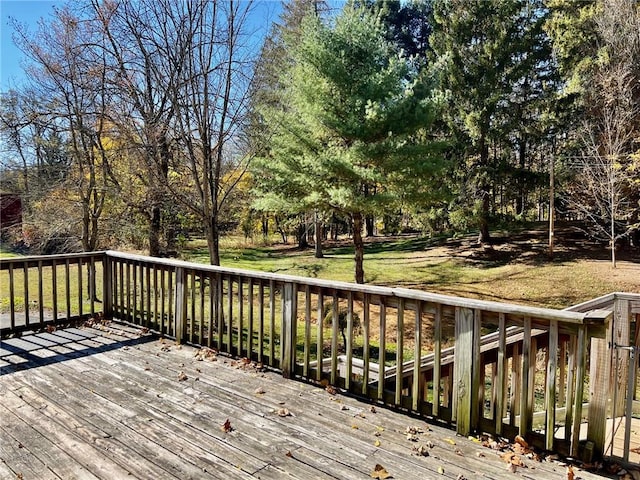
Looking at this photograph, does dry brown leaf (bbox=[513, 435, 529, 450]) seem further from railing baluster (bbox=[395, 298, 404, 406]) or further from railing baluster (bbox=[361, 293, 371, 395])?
railing baluster (bbox=[361, 293, 371, 395])

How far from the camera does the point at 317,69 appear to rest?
9703 mm

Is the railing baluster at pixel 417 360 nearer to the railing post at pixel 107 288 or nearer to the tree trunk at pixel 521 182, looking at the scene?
the railing post at pixel 107 288

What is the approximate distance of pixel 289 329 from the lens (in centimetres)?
371

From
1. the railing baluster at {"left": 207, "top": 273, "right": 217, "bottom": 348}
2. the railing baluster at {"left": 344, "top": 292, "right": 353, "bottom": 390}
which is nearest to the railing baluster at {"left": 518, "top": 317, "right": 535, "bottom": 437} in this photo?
the railing baluster at {"left": 344, "top": 292, "right": 353, "bottom": 390}

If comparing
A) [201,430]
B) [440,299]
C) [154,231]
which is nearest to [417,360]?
[440,299]

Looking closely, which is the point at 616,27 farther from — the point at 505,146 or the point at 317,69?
the point at 317,69

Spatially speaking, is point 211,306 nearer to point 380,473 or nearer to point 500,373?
point 380,473

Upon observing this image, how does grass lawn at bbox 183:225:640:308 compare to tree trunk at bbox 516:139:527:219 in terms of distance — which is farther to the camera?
tree trunk at bbox 516:139:527:219

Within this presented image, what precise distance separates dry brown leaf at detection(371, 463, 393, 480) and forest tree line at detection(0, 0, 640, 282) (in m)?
4.78

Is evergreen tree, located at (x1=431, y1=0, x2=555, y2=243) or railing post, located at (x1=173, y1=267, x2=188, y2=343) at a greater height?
evergreen tree, located at (x1=431, y1=0, x2=555, y2=243)

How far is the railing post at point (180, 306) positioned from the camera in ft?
15.1

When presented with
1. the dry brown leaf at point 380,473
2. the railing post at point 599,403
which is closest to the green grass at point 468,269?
the dry brown leaf at point 380,473

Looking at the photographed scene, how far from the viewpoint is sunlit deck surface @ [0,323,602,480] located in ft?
7.78

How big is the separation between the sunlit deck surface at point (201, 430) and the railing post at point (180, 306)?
580 millimetres
